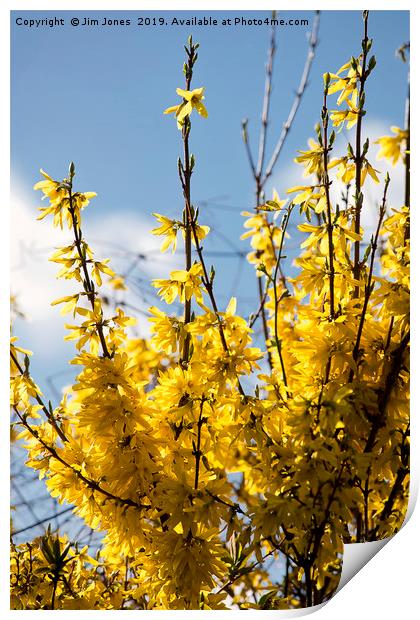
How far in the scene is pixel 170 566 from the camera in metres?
0.99

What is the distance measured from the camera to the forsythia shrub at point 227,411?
3.15 feet

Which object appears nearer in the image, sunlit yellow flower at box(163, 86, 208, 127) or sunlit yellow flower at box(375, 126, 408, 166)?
sunlit yellow flower at box(163, 86, 208, 127)

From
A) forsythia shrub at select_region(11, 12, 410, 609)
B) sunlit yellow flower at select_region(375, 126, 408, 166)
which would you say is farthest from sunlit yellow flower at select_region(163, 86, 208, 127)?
sunlit yellow flower at select_region(375, 126, 408, 166)

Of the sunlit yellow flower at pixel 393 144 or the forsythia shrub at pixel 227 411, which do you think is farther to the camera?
the sunlit yellow flower at pixel 393 144

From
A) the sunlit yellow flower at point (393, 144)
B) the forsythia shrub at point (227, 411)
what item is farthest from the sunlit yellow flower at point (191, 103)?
the sunlit yellow flower at point (393, 144)

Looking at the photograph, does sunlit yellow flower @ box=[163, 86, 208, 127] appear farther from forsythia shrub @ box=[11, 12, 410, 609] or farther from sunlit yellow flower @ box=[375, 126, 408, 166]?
sunlit yellow flower @ box=[375, 126, 408, 166]

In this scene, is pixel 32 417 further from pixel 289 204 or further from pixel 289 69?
pixel 289 69

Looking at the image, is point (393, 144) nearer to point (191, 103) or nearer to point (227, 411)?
point (191, 103)

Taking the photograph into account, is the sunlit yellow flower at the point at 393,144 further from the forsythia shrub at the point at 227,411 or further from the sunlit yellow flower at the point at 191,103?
the sunlit yellow flower at the point at 191,103

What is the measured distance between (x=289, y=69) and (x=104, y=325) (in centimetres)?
71

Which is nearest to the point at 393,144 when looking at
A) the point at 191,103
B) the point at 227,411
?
the point at 191,103

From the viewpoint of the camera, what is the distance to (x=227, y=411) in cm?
104

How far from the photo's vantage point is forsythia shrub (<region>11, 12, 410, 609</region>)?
3.15 feet
